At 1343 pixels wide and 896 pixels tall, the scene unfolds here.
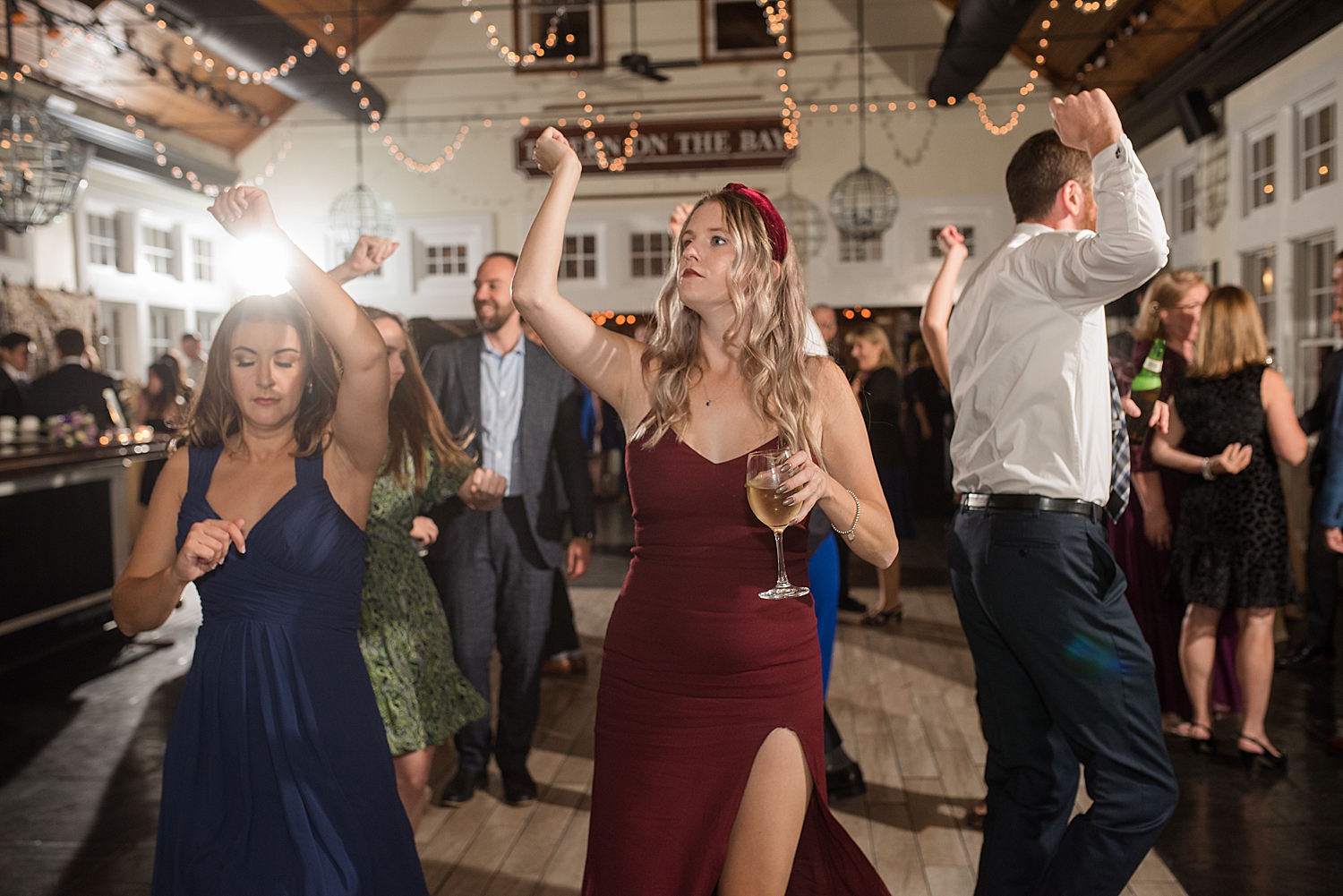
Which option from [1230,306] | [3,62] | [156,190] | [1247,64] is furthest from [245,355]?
[156,190]

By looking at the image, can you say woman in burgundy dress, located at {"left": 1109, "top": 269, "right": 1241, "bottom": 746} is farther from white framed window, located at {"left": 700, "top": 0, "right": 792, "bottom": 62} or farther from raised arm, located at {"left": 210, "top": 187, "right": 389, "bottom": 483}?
white framed window, located at {"left": 700, "top": 0, "right": 792, "bottom": 62}

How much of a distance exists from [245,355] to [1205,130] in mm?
7694

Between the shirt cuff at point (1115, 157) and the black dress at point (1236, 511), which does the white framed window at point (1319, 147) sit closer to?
the black dress at point (1236, 511)

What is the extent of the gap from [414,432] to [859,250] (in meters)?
8.70

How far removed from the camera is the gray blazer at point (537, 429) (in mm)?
3291

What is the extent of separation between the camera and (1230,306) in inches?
133

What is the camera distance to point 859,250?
10.6 meters

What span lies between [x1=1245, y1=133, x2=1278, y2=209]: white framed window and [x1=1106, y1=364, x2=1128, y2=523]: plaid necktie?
5.87 m

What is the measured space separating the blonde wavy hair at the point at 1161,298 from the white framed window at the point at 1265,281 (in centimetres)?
372

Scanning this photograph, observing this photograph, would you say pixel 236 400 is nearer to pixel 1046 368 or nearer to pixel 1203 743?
pixel 1046 368

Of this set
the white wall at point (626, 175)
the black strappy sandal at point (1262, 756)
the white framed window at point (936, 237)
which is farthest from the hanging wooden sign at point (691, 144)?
the black strappy sandal at point (1262, 756)

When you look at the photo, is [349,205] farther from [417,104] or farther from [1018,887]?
[1018,887]

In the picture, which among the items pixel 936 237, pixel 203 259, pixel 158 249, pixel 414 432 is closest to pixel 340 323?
pixel 414 432

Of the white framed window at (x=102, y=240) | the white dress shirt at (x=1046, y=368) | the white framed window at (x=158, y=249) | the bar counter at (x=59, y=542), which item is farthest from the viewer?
A: the white framed window at (x=158, y=249)
